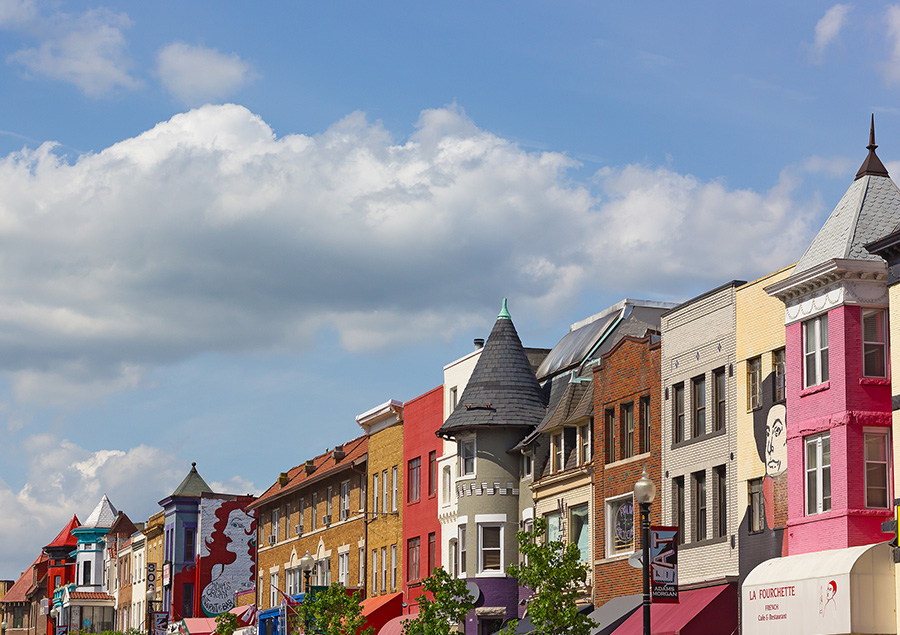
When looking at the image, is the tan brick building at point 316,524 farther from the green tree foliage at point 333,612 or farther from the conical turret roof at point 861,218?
the conical turret roof at point 861,218

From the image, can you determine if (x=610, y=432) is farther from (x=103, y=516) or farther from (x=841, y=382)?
(x=103, y=516)

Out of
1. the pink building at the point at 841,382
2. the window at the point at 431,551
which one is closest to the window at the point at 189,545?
the window at the point at 431,551

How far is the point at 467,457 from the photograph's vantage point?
5325 centimetres

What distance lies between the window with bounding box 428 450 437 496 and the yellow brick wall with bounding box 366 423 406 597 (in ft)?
1.53

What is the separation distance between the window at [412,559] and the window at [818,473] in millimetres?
27782

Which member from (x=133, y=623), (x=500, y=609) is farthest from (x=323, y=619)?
(x=133, y=623)

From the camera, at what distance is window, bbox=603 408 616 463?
44344 mm

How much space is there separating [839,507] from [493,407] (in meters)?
22.1

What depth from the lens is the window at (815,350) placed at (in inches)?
1314

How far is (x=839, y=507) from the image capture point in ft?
104

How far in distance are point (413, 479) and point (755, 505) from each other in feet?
84.3

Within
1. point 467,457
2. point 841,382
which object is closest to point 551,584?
point 841,382

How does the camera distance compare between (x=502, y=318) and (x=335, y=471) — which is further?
(x=335, y=471)

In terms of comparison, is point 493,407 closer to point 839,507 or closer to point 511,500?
point 511,500
